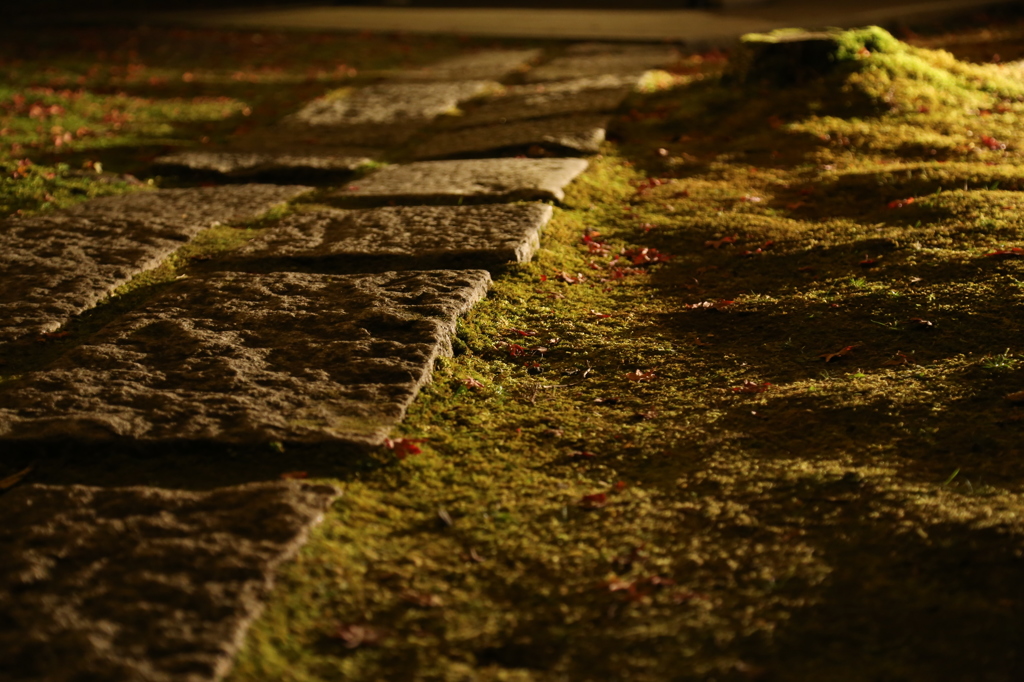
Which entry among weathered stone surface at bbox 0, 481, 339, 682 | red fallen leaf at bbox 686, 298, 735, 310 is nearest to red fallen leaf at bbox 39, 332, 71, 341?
weathered stone surface at bbox 0, 481, 339, 682

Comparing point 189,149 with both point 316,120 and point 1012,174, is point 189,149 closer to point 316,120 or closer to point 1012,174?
point 316,120

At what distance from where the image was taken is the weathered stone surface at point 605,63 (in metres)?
6.15

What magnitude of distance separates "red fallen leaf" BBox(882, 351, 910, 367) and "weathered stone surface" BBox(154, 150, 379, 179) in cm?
259

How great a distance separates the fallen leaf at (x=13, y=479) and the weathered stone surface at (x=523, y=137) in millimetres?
2670

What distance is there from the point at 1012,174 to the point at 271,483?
10.5 feet

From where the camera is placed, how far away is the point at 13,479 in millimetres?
1810

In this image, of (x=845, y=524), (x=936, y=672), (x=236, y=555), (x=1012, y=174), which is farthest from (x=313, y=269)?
(x=1012, y=174)

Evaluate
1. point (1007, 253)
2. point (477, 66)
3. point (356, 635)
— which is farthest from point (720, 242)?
point (477, 66)

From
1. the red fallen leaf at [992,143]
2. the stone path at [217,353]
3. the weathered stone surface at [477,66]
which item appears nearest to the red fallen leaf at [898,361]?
the stone path at [217,353]

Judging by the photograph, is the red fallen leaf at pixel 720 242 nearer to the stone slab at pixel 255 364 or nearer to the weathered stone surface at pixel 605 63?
the stone slab at pixel 255 364

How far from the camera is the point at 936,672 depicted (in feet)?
4.38

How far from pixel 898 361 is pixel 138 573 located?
6.14ft

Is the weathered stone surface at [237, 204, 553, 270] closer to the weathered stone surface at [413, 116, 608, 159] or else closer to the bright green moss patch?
the bright green moss patch

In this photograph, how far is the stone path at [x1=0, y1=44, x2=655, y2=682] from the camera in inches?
54.3
